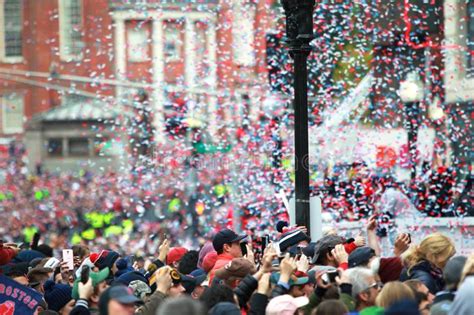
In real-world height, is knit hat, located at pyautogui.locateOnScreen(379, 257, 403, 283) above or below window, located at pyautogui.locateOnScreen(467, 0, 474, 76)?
below

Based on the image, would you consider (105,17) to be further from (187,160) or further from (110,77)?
(187,160)

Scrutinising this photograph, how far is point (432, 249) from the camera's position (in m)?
10.6

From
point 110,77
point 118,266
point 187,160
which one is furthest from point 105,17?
point 118,266

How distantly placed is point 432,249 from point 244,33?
54.1ft

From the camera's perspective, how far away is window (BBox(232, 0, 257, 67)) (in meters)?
26.5

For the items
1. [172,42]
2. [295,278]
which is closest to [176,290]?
[295,278]

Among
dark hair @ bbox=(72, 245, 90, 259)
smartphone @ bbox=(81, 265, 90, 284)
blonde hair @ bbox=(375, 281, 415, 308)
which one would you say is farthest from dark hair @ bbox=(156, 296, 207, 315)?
dark hair @ bbox=(72, 245, 90, 259)

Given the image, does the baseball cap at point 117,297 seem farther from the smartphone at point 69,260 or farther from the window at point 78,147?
the window at point 78,147

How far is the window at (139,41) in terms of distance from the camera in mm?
29453

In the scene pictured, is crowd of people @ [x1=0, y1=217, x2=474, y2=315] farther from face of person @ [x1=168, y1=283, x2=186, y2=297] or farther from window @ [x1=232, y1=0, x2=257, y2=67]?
window @ [x1=232, y1=0, x2=257, y2=67]

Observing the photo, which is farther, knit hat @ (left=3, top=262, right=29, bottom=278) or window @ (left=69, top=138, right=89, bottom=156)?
window @ (left=69, top=138, right=89, bottom=156)

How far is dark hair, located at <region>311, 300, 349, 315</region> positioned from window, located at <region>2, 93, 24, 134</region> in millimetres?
25567

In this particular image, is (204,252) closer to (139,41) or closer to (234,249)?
(234,249)

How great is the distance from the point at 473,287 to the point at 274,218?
14.2 metres
